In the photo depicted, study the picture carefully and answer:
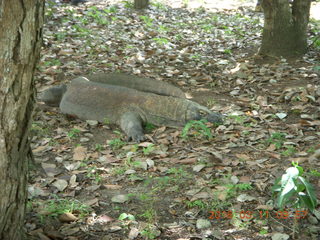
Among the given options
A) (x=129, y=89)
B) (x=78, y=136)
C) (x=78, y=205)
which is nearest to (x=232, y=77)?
(x=129, y=89)

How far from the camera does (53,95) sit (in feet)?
18.6

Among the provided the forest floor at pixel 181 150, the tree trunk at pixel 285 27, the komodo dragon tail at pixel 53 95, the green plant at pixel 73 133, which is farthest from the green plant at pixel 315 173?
the tree trunk at pixel 285 27

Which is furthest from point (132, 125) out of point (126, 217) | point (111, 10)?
point (111, 10)

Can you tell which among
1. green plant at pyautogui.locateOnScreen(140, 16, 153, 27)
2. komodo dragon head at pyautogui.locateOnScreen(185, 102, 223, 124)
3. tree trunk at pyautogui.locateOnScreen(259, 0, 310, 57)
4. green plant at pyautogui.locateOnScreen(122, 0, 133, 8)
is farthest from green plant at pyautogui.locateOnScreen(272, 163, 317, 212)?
green plant at pyautogui.locateOnScreen(122, 0, 133, 8)

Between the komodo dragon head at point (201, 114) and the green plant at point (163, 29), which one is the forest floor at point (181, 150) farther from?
the green plant at point (163, 29)

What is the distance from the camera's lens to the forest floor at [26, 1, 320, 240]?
280 cm

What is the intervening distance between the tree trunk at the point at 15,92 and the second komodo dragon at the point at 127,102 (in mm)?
2617

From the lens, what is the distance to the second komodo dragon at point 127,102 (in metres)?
5.00

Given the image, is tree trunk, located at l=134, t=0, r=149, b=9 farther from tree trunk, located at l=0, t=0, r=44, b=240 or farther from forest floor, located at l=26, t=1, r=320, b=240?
tree trunk, located at l=0, t=0, r=44, b=240

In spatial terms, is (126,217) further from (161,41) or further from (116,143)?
(161,41)

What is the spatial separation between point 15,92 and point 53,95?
3782mm

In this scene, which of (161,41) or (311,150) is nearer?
(311,150)

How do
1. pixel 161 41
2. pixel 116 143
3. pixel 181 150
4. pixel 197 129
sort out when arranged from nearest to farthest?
pixel 181 150 < pixel 116 143 < pixel 197 129 < pixel 161 41

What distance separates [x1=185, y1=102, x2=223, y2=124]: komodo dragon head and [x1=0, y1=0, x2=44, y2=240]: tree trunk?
301cm
